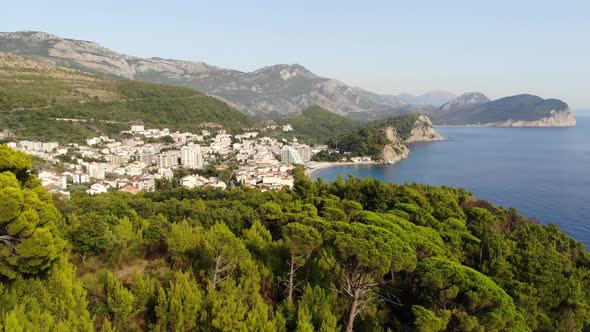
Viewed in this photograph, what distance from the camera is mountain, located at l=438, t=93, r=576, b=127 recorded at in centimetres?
14238

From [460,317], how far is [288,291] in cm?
358

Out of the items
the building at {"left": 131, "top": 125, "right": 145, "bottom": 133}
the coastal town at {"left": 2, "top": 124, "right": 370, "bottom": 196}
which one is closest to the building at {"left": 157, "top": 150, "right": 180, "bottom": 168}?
the coastal town at {"left": 2, "top": 124, "right": 370, "bottom": 196}

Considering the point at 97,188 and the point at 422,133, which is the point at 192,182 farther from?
the point at 422,133

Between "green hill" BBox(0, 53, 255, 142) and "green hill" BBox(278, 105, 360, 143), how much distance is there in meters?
16.1

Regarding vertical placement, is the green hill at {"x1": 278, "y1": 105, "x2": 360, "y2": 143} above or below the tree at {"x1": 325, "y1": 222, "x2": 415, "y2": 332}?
above

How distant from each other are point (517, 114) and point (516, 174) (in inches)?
4826

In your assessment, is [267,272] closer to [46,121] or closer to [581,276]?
[581,276]

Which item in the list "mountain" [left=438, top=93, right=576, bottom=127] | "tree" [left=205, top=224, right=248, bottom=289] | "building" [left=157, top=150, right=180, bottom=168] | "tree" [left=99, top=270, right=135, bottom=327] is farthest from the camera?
"mountain" [left=438, top=93, right=576, bottom=127]

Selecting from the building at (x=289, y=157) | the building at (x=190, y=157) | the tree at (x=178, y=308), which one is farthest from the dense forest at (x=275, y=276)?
the building at (x=289, y=157)

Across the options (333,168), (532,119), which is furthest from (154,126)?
(532,119)

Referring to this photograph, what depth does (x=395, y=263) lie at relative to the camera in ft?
23.5

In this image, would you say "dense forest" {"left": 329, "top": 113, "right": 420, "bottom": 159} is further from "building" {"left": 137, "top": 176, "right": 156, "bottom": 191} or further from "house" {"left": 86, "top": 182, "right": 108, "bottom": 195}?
"house" {"left": 86, "top": 182, "right": 108, "bottom": 195}

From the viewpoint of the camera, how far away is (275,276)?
8797 millimetres

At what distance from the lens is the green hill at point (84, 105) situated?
172 feet
